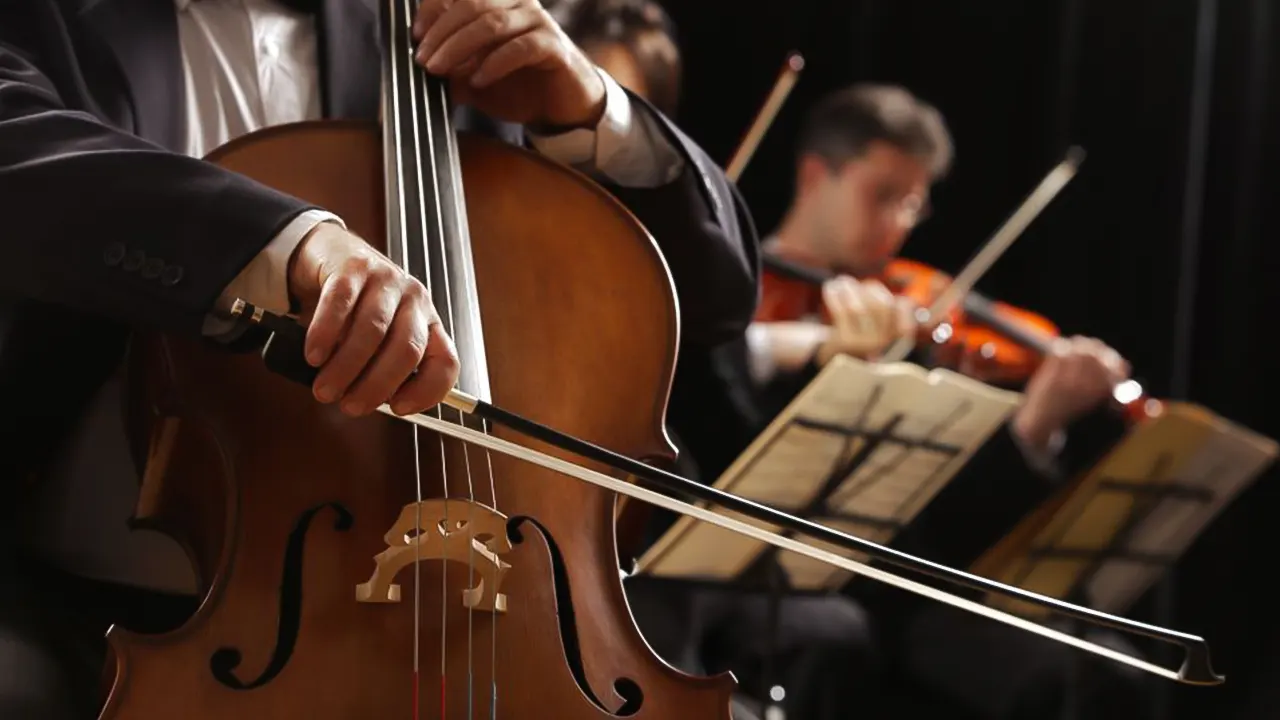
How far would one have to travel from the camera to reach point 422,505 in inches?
28.9

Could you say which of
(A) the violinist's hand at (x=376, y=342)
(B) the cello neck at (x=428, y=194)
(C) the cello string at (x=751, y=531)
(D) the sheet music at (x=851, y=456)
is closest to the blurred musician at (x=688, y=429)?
(D) the sheet music at (x=851, y=456)

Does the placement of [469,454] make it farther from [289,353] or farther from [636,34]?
[636,34]

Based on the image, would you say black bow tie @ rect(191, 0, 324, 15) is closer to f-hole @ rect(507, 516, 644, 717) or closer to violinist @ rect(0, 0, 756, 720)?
violinist @ rect(0, 0, 756, 720)

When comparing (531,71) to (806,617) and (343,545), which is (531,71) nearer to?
(343,545)

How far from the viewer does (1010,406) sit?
169 cm

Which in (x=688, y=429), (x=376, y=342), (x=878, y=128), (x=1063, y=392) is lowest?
(x=1063, y=392)

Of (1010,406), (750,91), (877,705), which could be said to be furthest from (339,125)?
(750,91)

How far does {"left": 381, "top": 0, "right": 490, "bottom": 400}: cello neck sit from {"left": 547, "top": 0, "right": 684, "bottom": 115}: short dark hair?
0.95 meters

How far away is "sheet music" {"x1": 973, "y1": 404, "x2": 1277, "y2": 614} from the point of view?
189 cm

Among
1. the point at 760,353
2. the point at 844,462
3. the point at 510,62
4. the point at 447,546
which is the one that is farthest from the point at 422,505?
the point at 760,353

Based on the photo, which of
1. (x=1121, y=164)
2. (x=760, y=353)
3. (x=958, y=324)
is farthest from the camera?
(x=1121, y=164)

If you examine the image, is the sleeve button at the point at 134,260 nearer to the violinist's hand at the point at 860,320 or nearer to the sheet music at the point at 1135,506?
the sheet music at the point at 1135,506

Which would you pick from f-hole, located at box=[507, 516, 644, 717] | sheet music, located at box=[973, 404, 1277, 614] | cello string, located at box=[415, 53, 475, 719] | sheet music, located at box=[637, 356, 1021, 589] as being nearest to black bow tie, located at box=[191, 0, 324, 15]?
cello string, located at box=[415, 53, 475, 719]

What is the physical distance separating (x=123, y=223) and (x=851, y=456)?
102 centimetres
